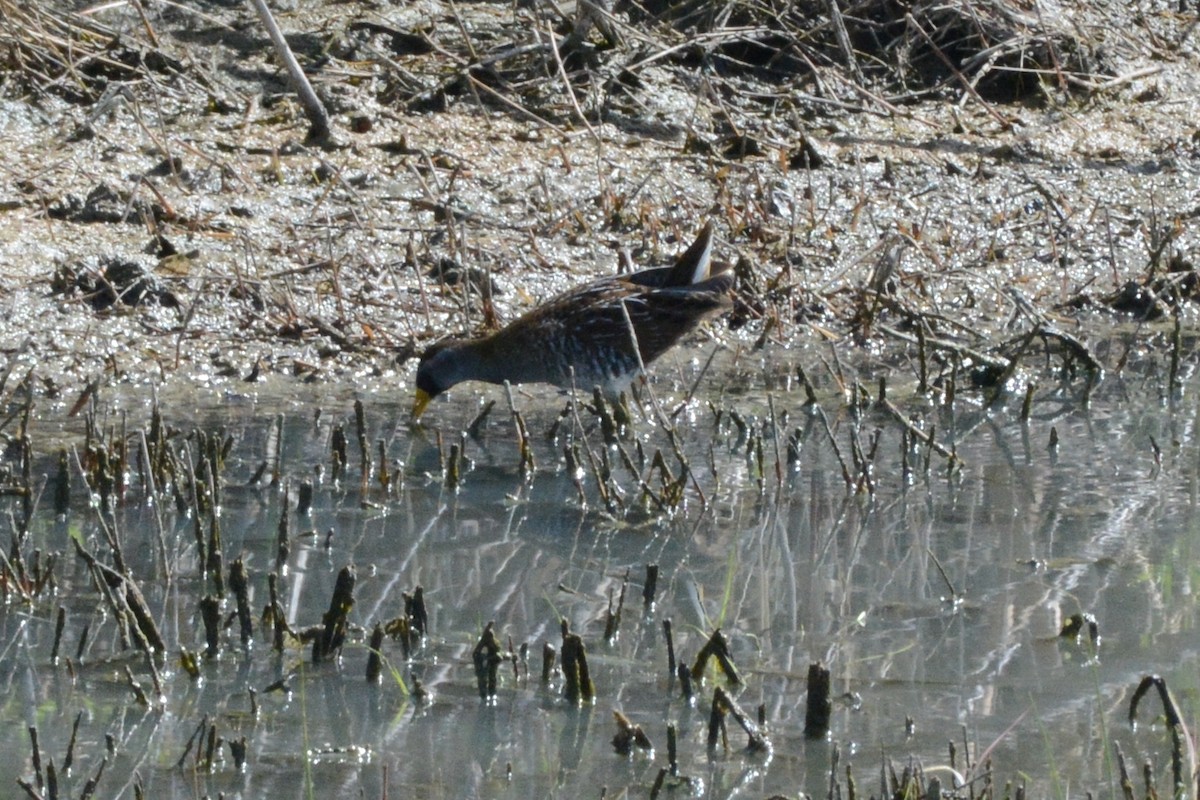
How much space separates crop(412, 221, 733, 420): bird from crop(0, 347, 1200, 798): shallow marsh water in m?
0.23

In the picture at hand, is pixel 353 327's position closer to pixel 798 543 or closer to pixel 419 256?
pixel 419 256

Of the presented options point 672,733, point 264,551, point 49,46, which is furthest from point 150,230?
point 672,733

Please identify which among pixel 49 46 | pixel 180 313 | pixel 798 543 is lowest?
pixel 798 543

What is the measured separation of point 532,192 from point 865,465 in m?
3.30

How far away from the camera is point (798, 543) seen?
4.87m

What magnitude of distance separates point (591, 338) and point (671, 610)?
197 cm

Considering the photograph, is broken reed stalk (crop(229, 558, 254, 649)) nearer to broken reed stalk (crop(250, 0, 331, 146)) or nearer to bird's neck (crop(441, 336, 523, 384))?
bird's neck (crop(441, 336, 523, 384))

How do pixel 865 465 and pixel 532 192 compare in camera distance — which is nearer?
pixel 865 465

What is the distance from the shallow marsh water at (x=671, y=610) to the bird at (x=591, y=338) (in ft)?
0.76

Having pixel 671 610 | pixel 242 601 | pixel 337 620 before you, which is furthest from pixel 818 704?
pixel 242 601

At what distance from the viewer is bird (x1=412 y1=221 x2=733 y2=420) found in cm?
612

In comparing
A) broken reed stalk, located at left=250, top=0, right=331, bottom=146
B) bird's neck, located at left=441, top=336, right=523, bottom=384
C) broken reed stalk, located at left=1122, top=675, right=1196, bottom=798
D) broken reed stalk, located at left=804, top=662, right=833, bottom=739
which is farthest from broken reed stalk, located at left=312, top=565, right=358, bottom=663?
broken reed stalk, located at left=250, top=0, right=331, bottom=146

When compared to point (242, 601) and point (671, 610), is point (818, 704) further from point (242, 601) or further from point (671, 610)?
point (242, 601)

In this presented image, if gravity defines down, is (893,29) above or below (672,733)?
above
